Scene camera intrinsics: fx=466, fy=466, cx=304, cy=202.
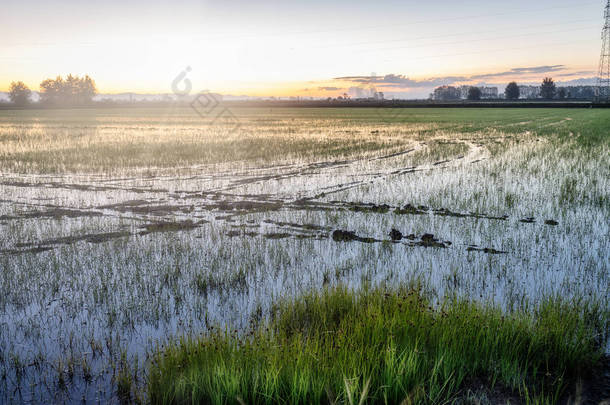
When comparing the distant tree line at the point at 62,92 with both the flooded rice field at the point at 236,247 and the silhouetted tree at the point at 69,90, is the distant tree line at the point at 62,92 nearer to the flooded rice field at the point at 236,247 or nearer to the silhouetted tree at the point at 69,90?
the silhouetted tree at the point at 69,90

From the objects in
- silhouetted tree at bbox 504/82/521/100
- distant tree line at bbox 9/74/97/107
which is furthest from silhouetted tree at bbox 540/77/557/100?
distant tree line at bbox 9/74/97/107

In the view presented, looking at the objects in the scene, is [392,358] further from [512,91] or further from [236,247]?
[512,91]

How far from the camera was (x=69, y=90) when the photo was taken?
523 ft

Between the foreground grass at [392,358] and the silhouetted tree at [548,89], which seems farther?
the silhouetted tree at [548,89]

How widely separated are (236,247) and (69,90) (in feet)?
573

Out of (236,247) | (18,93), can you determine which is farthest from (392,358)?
(18,93)

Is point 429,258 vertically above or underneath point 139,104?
underneath

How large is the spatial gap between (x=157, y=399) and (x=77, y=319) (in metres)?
2.42

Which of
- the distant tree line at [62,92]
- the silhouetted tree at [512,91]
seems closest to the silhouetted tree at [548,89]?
the silhouetted tree at [512,91]

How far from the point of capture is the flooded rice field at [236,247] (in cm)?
564

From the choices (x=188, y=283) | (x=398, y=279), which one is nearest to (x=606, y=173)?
(x=398, y=279)

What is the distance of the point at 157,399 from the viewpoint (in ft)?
13.9

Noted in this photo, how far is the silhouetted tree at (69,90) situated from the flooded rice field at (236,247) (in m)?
149

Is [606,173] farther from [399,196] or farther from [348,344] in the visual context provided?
[348,344]
